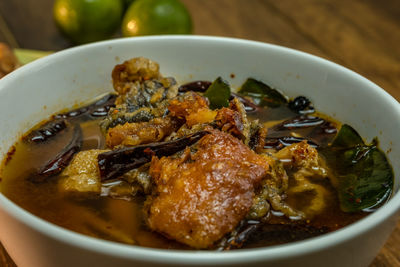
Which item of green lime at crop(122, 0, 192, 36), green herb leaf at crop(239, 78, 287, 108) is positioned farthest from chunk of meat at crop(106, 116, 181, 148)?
green lime at crop(122, 0, 192, 36)

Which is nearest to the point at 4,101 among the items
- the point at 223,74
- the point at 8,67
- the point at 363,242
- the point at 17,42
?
the point at 8,67

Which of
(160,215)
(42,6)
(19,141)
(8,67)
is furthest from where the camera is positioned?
(42,6)

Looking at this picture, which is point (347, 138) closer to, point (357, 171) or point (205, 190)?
point (357, 171)

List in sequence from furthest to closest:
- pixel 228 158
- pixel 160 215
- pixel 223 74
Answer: pixel 223 74 → pixel 228 158 → pixel 160 215

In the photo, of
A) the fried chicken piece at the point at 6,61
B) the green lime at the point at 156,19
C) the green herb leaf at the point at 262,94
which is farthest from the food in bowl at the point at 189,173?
the green lime at the point at 156,19

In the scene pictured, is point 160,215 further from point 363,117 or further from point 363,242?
point 363,117

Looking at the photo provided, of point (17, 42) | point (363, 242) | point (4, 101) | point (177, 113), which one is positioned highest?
point (363, 242)

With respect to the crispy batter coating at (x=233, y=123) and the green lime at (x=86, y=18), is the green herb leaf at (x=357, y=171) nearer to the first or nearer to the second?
the crispy batter coating at (x=233, y=123)

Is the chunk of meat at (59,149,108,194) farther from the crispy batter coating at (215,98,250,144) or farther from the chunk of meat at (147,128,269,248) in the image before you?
the crispy batter coating at (215,98,250,144)

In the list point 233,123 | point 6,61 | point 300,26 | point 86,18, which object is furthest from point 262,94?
point 300,26
